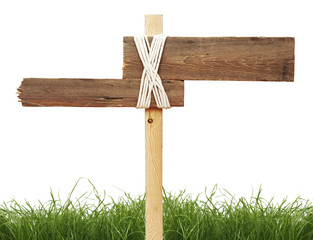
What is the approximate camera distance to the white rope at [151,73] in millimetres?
2768

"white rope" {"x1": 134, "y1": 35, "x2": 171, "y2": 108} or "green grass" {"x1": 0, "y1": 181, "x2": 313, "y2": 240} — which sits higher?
"white rope" {"x1": 134, "y1": 35, "x2": 171, "y2": 108}

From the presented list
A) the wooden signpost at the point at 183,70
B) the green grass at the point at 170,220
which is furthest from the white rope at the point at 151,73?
the green grass at the point at 170,220

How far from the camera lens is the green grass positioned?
3.20 m

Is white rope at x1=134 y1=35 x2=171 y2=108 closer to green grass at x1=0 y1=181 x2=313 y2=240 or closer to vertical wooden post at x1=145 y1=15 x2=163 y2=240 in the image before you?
vertical wooden post at x1=145 y1=15 x2=163 y2=240

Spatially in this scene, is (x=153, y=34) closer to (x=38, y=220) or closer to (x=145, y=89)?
(x=145, y=89)

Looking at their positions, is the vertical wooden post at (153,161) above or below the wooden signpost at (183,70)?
below

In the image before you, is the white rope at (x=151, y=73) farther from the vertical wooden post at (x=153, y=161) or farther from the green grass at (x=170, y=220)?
the green grass at (x=170, y=220)

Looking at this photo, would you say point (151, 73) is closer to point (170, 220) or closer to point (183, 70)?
point (183, 70)

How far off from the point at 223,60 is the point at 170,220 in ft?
3.53

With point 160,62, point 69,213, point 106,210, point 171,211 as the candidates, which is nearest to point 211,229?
point 171,211

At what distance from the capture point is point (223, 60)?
280cm

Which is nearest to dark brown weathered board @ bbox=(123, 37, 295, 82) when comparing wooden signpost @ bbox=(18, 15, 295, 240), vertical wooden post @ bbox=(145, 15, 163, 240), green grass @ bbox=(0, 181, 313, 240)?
wooden signpost @ bbox=(18, 15, 295, 240)

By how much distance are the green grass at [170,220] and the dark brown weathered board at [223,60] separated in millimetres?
931

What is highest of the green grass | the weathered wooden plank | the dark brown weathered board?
the dark brown weathered board
